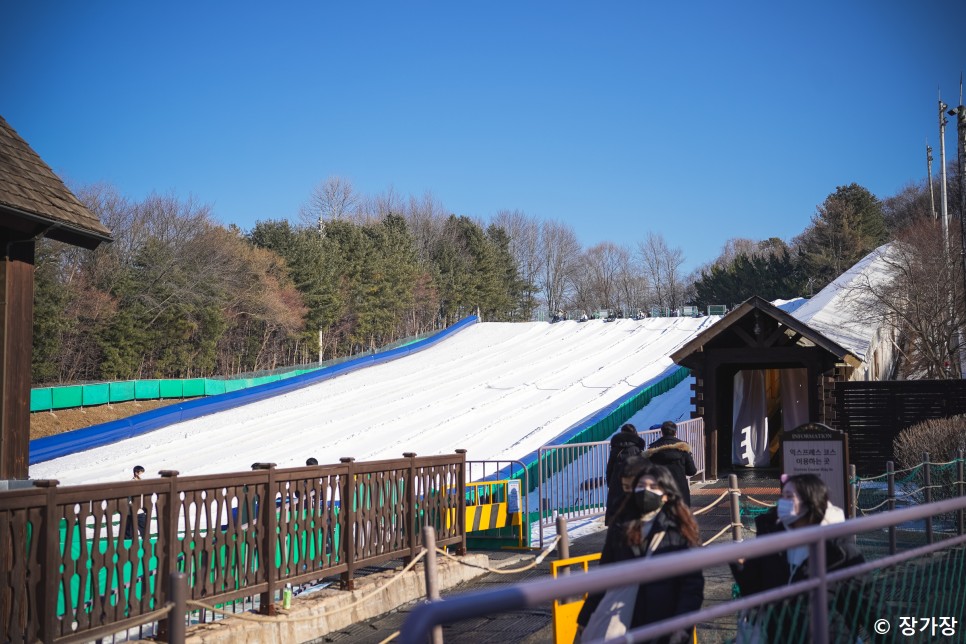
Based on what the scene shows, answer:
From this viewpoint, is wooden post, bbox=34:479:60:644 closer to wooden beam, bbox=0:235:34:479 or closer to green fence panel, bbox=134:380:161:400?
wooden beam, bbox=0:235:34:479

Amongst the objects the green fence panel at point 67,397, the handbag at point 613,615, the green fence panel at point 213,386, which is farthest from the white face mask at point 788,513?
the green fence panel at point 213,386

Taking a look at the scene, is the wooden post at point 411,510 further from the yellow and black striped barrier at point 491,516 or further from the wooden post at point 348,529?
the yellow and black striped barrier at point 491,516

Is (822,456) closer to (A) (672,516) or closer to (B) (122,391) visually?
(A) (672,516)

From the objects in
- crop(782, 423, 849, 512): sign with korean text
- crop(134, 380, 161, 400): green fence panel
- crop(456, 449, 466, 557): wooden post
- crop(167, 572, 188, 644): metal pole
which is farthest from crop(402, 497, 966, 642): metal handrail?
crop(134, 380, 161, 400): green fence panel

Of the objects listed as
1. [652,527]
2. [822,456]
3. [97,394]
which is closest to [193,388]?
[97,394]

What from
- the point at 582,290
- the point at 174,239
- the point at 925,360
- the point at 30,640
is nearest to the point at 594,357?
the point at 925,360

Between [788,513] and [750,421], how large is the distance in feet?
63.5

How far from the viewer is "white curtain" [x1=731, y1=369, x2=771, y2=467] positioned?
24.0 m

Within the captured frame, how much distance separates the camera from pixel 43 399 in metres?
34.5

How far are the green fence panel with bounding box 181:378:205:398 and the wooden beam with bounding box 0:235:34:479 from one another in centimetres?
3241

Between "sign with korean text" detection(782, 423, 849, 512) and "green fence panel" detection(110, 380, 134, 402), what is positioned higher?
"green fence panel" detection(110, 380, 134, 402)

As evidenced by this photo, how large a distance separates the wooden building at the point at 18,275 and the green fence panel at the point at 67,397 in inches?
1043

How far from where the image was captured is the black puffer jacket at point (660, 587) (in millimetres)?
4746

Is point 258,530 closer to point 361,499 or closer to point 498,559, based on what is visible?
point 361,499
